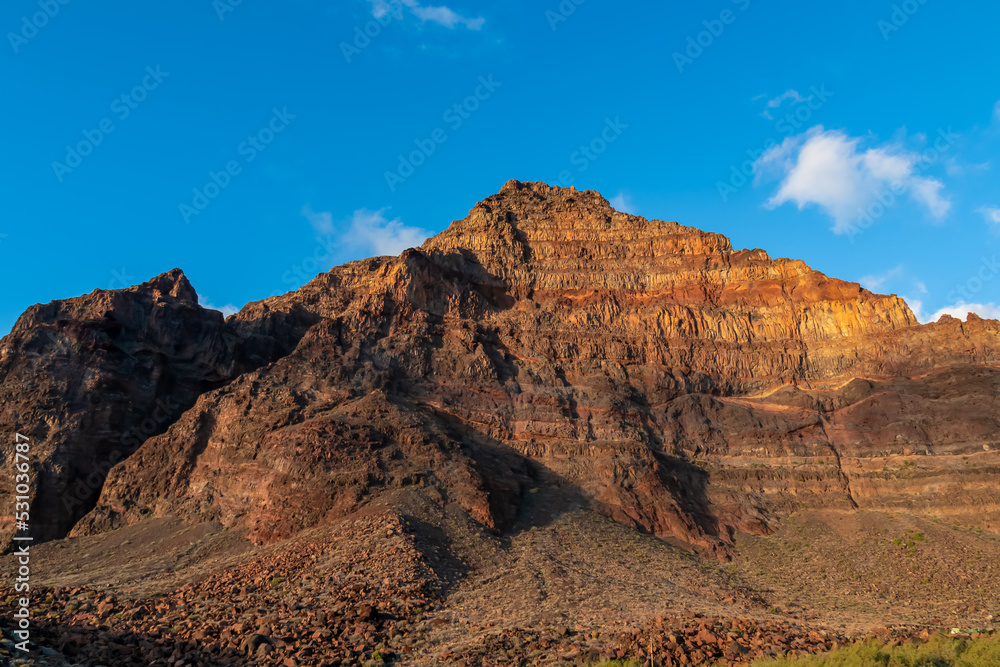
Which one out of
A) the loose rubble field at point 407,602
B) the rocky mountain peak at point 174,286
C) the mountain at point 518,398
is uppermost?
the rocky mountain peak at point 174,286

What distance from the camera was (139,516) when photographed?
120ft

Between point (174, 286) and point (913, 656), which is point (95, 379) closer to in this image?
point (174, 286)

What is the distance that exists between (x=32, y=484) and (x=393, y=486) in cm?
2373

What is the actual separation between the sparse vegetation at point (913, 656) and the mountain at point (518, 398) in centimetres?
1926

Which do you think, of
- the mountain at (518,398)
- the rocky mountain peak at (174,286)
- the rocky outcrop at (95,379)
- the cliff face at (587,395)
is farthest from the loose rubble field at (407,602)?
the rocky mountain peak at (174,286)

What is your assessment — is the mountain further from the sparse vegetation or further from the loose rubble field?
the sparse vegetation

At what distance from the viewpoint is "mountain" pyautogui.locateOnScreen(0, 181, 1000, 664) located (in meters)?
36.3

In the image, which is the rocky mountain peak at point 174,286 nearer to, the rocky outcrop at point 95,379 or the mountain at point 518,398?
the mountain at point 518,398

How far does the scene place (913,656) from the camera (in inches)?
555

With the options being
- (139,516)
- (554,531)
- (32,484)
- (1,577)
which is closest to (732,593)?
(554,531)

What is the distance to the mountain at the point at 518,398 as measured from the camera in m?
36.3

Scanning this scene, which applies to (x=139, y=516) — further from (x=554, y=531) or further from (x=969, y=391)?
(x=969, y=391)

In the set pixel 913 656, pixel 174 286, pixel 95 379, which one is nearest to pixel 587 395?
pixel 913 656

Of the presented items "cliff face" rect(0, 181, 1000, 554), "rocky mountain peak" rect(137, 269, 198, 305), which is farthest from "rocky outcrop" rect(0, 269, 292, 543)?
"rocky mountain peak" rect(137, 269, 198, 305)
